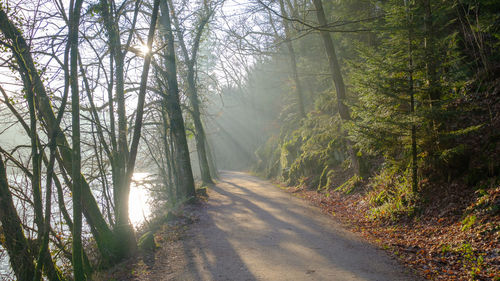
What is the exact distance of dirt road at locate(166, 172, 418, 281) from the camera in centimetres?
488

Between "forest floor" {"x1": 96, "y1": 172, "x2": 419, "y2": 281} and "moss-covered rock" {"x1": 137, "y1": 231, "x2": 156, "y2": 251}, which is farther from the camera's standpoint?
"moss-covered rock" {"x1": 137, "y1": 231, "x2": 156, "y2": 251}

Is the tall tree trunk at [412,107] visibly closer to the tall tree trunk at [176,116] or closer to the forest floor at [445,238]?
the forest floor at [445,238]

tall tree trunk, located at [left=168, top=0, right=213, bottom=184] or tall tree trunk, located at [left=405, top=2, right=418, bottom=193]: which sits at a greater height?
tall tree trunk, located at [left=168, top=0, right=213, bottom=184]

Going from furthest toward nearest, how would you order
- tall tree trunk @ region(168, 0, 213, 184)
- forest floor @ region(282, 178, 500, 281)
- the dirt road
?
tall tree trunk @ region(168, 0, 213, 184) → the dirt road → forest floor @ region(282, 178, 500, 281)

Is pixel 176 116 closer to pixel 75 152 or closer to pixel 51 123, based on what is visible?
pixel 51 123

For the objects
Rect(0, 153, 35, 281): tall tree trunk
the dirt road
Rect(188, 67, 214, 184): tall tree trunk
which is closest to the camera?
Rect(0, 153, 35, 281): tall tree trunk

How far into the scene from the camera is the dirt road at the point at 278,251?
4.88 metres

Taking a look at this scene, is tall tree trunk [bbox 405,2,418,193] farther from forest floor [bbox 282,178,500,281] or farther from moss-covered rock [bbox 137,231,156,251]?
moss-covered rock [bbox 137,231,156,251]

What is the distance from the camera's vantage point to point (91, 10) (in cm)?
623

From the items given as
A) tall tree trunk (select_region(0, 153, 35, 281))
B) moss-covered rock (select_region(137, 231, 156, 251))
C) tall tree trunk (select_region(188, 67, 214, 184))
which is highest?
tall tree trunk (select_region(188, 67, 214, 184))

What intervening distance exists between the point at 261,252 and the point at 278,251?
351 mm

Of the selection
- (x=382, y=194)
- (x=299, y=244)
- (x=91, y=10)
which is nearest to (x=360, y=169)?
(x=382, y=194)

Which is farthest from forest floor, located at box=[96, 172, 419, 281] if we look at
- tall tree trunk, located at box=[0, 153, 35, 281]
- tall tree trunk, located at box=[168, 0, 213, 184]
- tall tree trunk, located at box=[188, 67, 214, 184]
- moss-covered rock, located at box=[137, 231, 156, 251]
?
tall tree trunk, located at box=[188, 67, 214, 184]

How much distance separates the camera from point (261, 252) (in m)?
6.01
